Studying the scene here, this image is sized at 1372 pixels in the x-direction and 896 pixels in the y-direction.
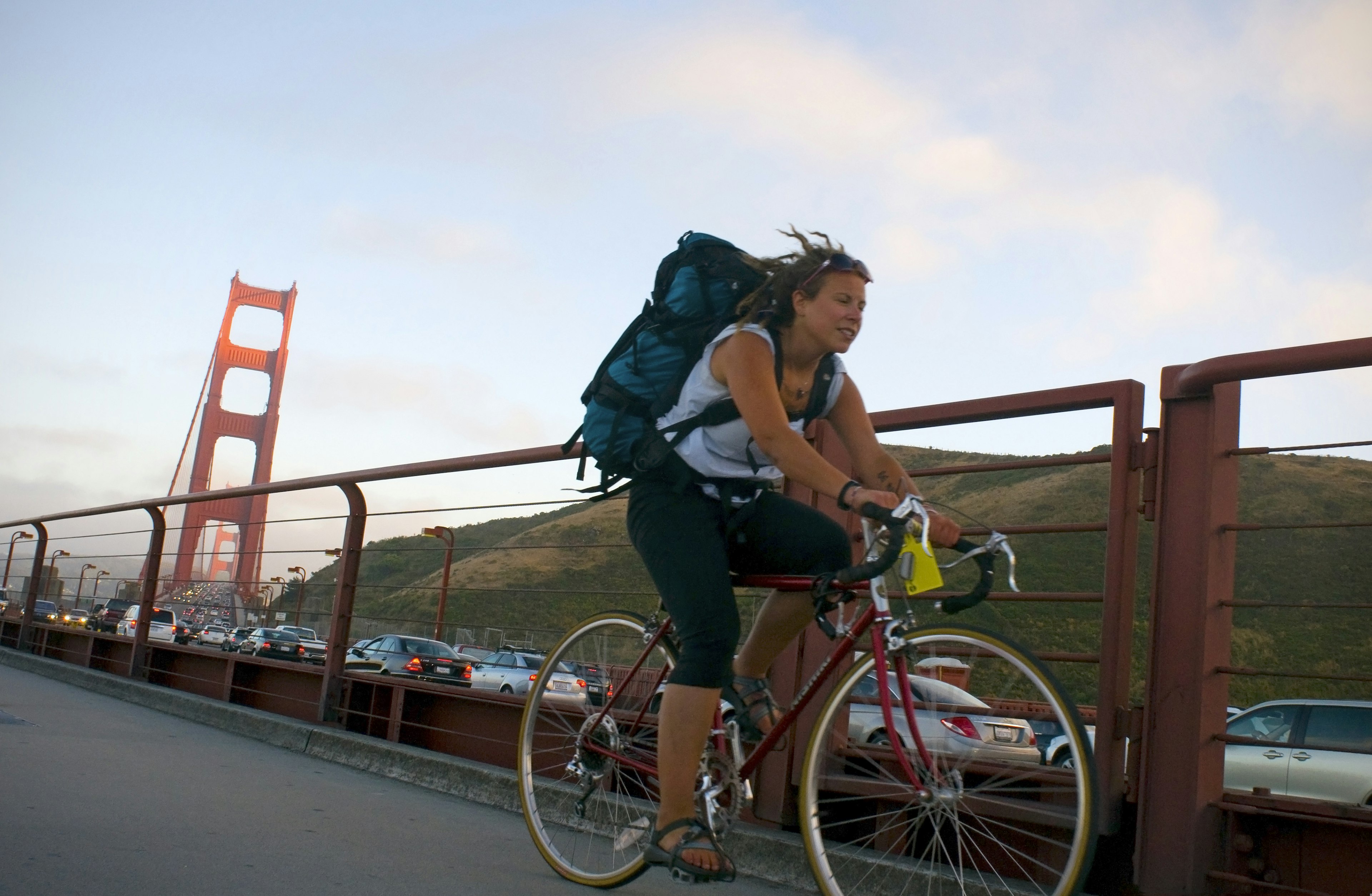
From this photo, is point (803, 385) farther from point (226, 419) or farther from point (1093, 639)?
point (226, 419)

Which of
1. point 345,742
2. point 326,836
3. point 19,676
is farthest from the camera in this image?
point 19,676

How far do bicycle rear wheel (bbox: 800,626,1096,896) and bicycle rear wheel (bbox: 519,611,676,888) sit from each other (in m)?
0.52

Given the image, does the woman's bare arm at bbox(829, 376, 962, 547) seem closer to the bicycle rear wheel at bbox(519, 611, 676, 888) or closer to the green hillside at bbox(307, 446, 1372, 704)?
the bicycle rear wheel at bbox(519, 611, 676, 888)

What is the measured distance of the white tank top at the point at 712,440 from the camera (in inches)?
101

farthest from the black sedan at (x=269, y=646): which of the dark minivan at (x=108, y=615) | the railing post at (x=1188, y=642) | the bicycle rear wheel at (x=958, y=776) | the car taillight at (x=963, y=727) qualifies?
the car taillight at (x=963, y=727)

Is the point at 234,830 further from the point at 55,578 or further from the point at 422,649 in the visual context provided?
the point at 422,649

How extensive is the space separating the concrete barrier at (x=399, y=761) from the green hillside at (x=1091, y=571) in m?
30.9

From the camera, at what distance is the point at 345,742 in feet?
15.7

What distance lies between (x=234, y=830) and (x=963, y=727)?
75.9 inches

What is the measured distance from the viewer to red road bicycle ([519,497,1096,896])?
6.82 feet

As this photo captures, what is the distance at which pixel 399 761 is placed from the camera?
Answer: 4422 mm

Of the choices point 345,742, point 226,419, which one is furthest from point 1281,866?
point 226,419

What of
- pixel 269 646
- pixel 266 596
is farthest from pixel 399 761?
pixel 269 646

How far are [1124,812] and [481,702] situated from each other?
260cm
